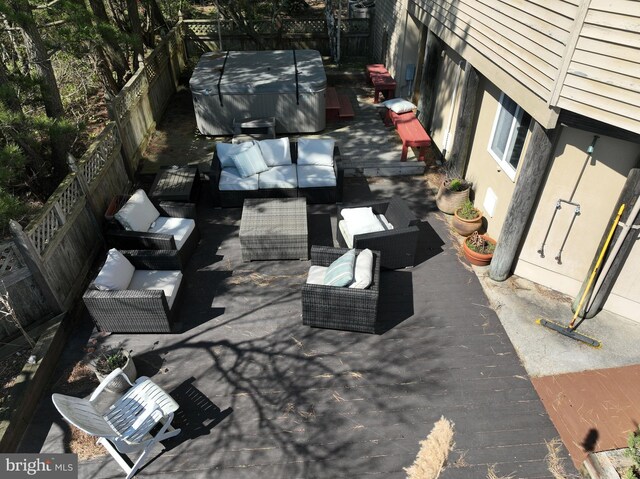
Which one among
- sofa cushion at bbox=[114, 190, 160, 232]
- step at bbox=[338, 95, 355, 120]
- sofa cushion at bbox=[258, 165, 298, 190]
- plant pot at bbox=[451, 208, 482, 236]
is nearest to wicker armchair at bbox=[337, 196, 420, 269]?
plant pot at bbox=[451, 208, 482, 236]

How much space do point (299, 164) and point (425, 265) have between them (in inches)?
132

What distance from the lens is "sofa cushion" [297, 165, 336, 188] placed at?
27.3 ft

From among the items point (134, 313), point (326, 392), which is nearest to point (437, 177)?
point (326, 392)

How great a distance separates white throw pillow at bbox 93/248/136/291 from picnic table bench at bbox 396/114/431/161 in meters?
6.30

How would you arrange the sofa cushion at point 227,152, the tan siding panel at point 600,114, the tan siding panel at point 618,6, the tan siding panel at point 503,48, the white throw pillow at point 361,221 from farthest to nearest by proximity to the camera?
the sofa cushion at point 227,152
the white throw pillow at point 361,221
the tan siding panel at point 503,48
the tan siding panel at point 600,114
the tan siding panel at point 618,6

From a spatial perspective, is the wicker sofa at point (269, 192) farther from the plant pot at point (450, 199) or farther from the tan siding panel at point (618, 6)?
the tan siding panel at point (618, 6)

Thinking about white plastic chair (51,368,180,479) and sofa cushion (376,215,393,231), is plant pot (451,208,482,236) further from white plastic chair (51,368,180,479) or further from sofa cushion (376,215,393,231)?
white plastic chair (51,368,180,479)

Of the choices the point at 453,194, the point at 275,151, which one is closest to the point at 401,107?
the point at 453,194

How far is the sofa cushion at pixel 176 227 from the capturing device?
7133 mm

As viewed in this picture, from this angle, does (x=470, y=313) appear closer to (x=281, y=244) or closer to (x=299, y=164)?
(x=281, y=244)

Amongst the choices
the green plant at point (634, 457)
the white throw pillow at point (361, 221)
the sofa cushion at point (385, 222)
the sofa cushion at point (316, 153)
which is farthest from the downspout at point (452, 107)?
the green plant at point (634, 457)

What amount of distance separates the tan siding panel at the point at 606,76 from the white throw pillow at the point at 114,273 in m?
6.20

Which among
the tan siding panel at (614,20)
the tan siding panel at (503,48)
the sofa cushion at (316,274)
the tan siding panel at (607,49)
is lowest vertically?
the sofa cushion at (316,274)

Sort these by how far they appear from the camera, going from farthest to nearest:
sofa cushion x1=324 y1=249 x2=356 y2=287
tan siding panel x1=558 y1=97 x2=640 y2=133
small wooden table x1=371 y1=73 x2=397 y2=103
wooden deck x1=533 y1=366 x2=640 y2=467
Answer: small wooden table x1=371 y1=73 x2=397 y2=103
sofa cushion x1=324 y1=249 x2=356 y2=287
wooden deck x1=533 y1=366 x2=640 y2=467
tan siding panel x1=558 y1=97 x2=640 y2=133
